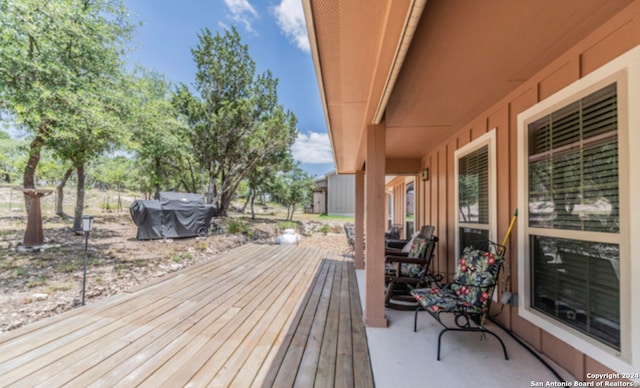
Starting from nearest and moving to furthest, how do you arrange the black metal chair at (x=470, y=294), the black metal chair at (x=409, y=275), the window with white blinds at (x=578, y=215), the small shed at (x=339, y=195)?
the window with white blinds at (x=578, y=215) < the black metal chair at (x=470, y=294) < the black metal chair at (x=409, y=275) < the small shed at (x=339, y=195)

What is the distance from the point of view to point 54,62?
5.46 metres

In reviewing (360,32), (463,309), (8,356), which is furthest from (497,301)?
(8,356)

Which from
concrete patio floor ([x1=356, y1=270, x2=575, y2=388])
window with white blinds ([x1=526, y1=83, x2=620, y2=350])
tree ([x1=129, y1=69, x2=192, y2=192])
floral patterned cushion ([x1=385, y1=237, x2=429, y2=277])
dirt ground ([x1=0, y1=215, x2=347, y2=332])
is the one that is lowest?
concrete patio floor ([x1=356, y1=270, x2=575, y2=388])

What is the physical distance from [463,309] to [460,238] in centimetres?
162

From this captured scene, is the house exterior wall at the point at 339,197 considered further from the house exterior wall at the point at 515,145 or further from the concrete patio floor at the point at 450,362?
the concrete patio floor at the point at 450,362

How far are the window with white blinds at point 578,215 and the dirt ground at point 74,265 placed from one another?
204 inches

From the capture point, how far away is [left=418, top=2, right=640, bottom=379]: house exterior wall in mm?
1685

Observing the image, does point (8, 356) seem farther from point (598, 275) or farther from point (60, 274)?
point (598, 275)

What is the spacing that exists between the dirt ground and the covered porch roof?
4168mm

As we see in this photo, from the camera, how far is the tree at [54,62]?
480 cm

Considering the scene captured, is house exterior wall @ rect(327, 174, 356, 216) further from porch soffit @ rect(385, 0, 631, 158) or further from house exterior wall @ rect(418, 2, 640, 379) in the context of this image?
porch soffit @ rect(385, 0, 631, 158)

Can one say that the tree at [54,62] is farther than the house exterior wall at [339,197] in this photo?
No

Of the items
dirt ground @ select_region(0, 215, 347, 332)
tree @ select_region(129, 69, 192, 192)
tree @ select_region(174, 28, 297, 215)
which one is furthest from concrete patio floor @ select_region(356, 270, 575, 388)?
tree @ select_region(174, 28, 297, 215)

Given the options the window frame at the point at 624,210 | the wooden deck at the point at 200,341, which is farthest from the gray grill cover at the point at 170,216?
the window frame at the point at 624,210
